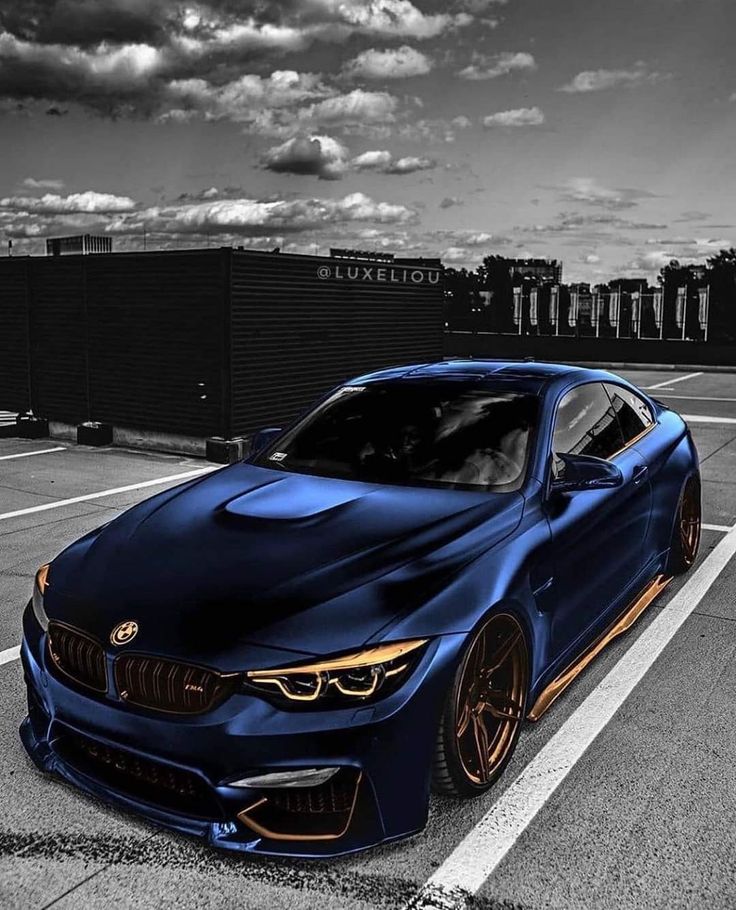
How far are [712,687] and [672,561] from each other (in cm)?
150

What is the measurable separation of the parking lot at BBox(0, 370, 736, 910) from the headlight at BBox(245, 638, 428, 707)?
645mm

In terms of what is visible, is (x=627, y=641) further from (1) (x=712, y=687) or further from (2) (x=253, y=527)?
(2) (x=253, y=527)

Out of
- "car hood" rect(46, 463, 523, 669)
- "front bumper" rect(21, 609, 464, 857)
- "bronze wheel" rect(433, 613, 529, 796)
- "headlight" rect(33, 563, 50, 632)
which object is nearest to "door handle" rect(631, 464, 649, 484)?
"car hood" rect(46, 463, 523, 669)

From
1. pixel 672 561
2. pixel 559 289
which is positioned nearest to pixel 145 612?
pixel 672 561

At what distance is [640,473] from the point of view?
188 inches

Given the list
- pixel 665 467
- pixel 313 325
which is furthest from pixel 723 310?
pixel 665 467

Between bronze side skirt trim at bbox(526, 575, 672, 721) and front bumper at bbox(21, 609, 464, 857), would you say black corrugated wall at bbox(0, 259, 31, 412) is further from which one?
front bumper at bbox(21, 609, 464, 857)

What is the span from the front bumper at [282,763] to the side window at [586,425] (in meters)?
1.58

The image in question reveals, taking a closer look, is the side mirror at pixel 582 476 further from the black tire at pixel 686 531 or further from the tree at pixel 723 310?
the tree at pixel 723 310

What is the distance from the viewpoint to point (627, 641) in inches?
193

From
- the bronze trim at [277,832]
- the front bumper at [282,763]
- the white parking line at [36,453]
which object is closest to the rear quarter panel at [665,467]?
the front bumper at [282,763]

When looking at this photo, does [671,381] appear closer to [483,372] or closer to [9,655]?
[483,372]

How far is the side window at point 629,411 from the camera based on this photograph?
5012 mm

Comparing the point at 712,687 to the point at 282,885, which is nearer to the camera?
the point at 282,885
